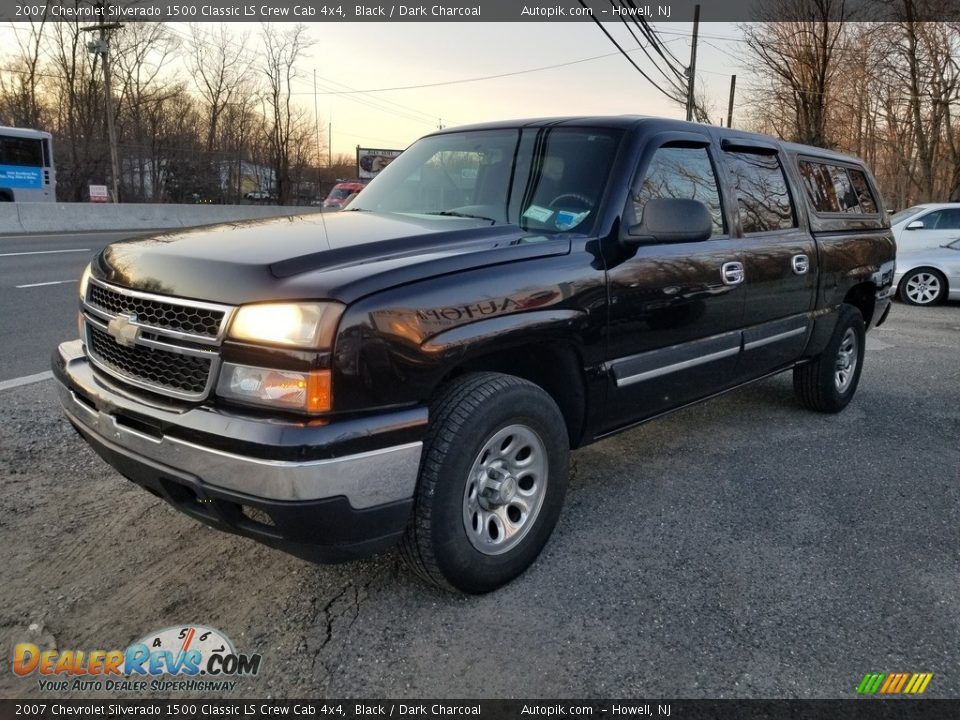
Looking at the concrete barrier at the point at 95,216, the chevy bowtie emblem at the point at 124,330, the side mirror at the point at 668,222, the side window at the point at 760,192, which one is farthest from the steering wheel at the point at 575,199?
the concrete barrier at the point at 95,216

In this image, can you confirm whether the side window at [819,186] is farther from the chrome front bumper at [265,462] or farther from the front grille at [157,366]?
the front grille at [157,366]

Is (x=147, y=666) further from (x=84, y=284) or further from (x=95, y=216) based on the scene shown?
(x=95, y=216)

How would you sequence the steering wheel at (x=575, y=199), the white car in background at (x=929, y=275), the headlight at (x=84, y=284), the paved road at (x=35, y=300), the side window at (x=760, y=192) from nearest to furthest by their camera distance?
the headlight at (x=84, y=284) < the steering wheel at (x=575, y=199) < the side window at (x=760, y=192) < the paved road at (x=35, y=300) < the white car in background at (x=929, y=275)

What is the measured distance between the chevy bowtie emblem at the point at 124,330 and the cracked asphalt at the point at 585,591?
0.96 metres

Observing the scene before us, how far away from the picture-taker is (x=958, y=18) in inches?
926

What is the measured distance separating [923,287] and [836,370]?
25.9 feet

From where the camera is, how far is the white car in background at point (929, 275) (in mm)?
11305

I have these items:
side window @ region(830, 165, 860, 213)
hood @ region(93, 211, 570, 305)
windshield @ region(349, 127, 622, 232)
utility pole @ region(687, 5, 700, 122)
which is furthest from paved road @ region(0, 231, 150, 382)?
utility pole @ region(687, 5, 700, 122)

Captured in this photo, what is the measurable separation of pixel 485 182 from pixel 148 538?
2286 millimetres

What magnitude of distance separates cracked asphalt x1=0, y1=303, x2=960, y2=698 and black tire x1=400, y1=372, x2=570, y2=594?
0.54 ft

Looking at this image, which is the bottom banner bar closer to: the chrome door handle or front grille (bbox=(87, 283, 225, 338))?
front grille (bbox=(87, 283, 225, 338))

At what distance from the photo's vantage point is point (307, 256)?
247cm

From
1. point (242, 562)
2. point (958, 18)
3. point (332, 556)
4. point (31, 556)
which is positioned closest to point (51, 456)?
point (31, 556)

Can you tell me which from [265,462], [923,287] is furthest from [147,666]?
[923,287]
